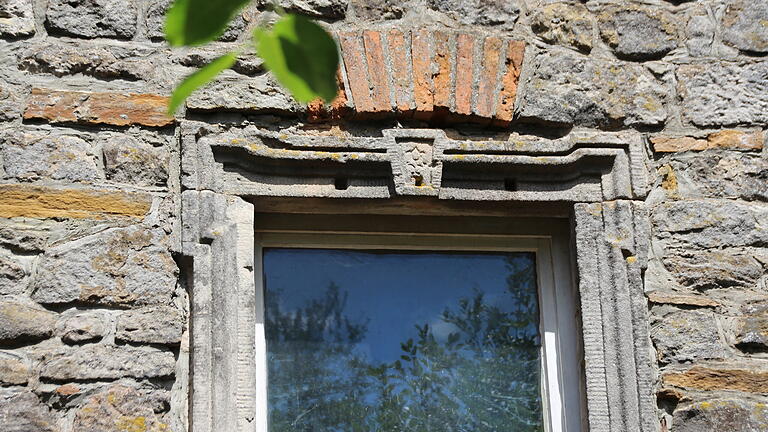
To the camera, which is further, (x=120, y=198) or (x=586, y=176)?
(x=586, y=176)

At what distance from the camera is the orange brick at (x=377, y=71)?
3.42 m

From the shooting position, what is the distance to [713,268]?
11.2ft

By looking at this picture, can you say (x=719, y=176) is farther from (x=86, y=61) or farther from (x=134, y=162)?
(x=86, y=61)

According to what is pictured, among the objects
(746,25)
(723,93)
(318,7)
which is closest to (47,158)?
(318,7)

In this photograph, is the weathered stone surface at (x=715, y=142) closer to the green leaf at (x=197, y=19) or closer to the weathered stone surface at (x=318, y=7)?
the weathered stone surface at (x=318, y=7)

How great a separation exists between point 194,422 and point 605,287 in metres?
1.20

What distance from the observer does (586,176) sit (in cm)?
350

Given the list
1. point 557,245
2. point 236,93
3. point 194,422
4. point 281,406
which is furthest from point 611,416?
point 236,93

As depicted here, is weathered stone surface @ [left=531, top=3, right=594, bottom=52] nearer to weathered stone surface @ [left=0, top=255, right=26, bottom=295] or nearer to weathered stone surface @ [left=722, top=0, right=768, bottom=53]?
weathered stone surface @ [left=722, top=0, right=768, bottom=53]

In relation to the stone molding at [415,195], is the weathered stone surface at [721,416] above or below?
below

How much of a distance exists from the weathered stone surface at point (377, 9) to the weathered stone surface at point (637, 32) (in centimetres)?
63

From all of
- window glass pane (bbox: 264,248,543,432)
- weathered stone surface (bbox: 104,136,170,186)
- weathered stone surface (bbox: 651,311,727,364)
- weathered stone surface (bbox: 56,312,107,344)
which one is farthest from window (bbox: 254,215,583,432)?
weathered stone surface (bbox: 56,312,107,344)

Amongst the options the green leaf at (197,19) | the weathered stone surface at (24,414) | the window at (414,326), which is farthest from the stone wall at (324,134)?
the green leaf at (197,19)

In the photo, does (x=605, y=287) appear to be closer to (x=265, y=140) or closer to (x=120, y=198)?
(x=265, y=140)
